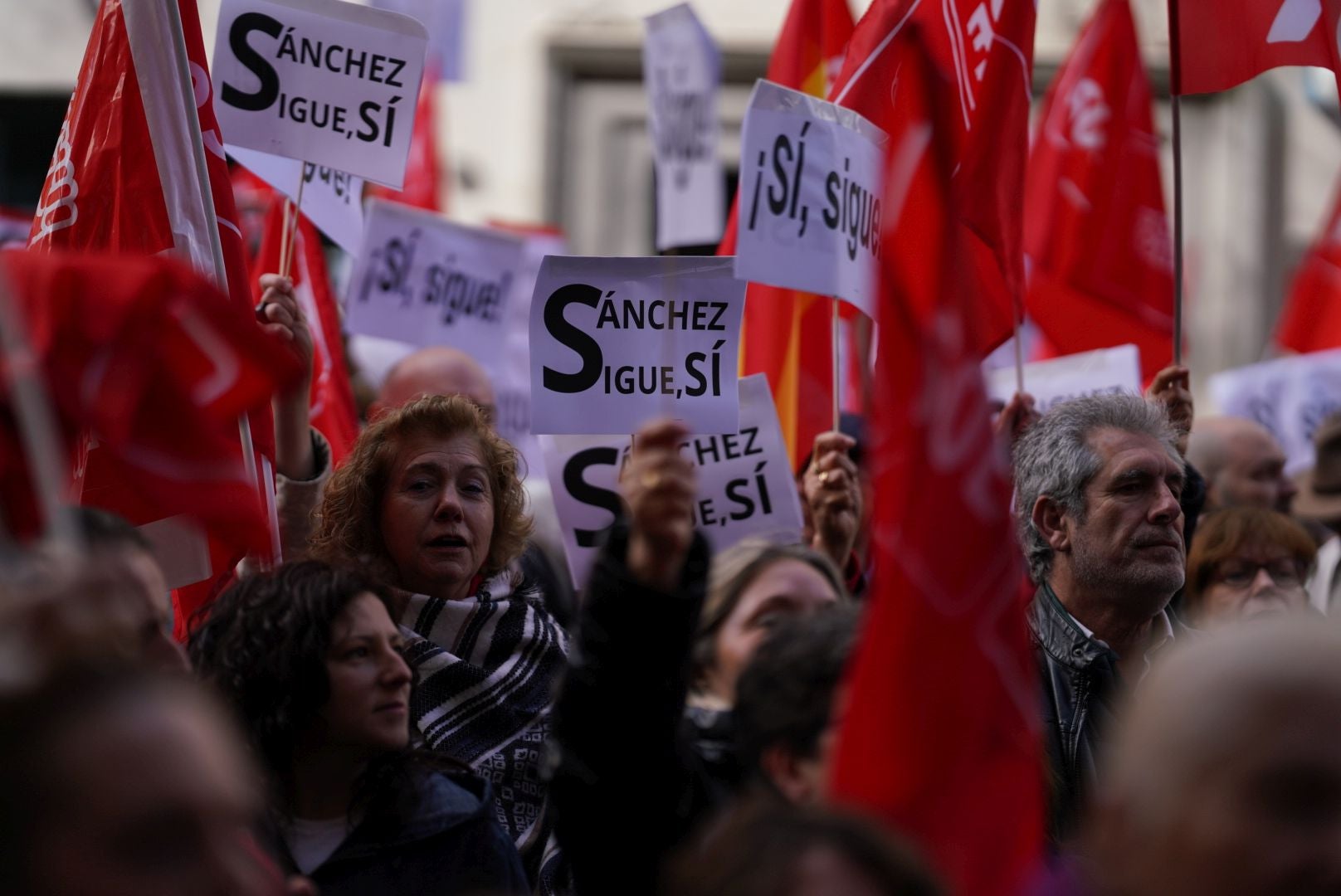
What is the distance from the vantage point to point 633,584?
2.22m

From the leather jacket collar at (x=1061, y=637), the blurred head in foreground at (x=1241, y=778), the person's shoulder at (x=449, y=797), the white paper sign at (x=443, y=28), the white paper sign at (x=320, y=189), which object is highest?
the white paper sign at (x=443, y=28)

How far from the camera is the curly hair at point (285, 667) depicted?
8.85ft

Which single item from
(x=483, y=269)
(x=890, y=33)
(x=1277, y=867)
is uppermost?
(x=890, y=33)

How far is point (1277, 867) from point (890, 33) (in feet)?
9.53

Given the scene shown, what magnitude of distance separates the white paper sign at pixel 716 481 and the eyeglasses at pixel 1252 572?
1023 mm

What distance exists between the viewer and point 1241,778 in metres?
1.71

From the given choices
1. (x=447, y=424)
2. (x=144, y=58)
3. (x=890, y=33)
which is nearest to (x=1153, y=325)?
(x=890, y=33)

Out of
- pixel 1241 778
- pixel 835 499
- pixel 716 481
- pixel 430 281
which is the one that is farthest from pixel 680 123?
pixel 1241 778

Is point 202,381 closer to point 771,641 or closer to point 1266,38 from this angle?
point 771,641

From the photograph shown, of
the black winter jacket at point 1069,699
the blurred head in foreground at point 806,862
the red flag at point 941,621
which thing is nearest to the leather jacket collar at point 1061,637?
the black winter jacket at point 1069,699

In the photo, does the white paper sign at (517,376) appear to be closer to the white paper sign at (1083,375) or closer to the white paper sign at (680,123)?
the white paper sign at (680,123)

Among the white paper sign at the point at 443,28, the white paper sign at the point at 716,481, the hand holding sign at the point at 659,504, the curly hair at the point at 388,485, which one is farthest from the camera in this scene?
the white paper sign at the point at 443,28

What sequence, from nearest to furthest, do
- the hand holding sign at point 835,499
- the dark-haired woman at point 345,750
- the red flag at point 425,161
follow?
the dark-haired woman at point 345,750 → the hand holding sign at point 835,499 → the red flag at point 425,161

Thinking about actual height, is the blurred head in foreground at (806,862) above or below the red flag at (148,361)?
below
